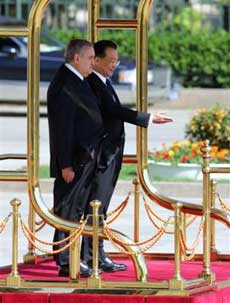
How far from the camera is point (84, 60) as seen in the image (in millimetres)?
8422

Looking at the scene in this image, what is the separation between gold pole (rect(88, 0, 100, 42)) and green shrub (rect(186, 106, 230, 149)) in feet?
21.5

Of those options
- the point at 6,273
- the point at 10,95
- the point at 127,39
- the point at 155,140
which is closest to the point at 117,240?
the point at 6,273

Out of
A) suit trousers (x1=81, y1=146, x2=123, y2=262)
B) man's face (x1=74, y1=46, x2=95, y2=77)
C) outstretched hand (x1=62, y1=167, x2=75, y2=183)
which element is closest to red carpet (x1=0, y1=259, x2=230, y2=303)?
suit trousers (x1=81, y1=146, x2=123, y2=262)

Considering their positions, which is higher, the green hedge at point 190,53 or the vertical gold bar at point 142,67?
the vertical gold bar at point 142,67

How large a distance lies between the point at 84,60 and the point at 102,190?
81 cm

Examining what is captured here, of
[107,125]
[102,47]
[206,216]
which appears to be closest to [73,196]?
[107,125]

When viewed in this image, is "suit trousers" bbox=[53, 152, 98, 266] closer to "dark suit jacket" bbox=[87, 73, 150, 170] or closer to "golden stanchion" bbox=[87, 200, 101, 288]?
"dark suit jacket" bbox=[87, 73, 150, 170]

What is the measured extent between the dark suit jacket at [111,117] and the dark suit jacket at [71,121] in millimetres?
161

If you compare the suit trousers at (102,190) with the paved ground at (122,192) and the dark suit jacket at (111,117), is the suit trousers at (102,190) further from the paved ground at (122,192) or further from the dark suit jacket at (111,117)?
the paved ground at (122,192)

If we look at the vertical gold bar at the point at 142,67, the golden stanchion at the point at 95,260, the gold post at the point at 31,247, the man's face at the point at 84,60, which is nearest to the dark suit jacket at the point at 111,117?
the man's face at the point at 84,60

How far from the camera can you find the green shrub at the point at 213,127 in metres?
16.2

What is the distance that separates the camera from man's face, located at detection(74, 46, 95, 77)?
27.6ft

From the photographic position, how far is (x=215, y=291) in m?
8.19

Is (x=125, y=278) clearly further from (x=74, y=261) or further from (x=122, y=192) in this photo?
(x=122, y=192)
